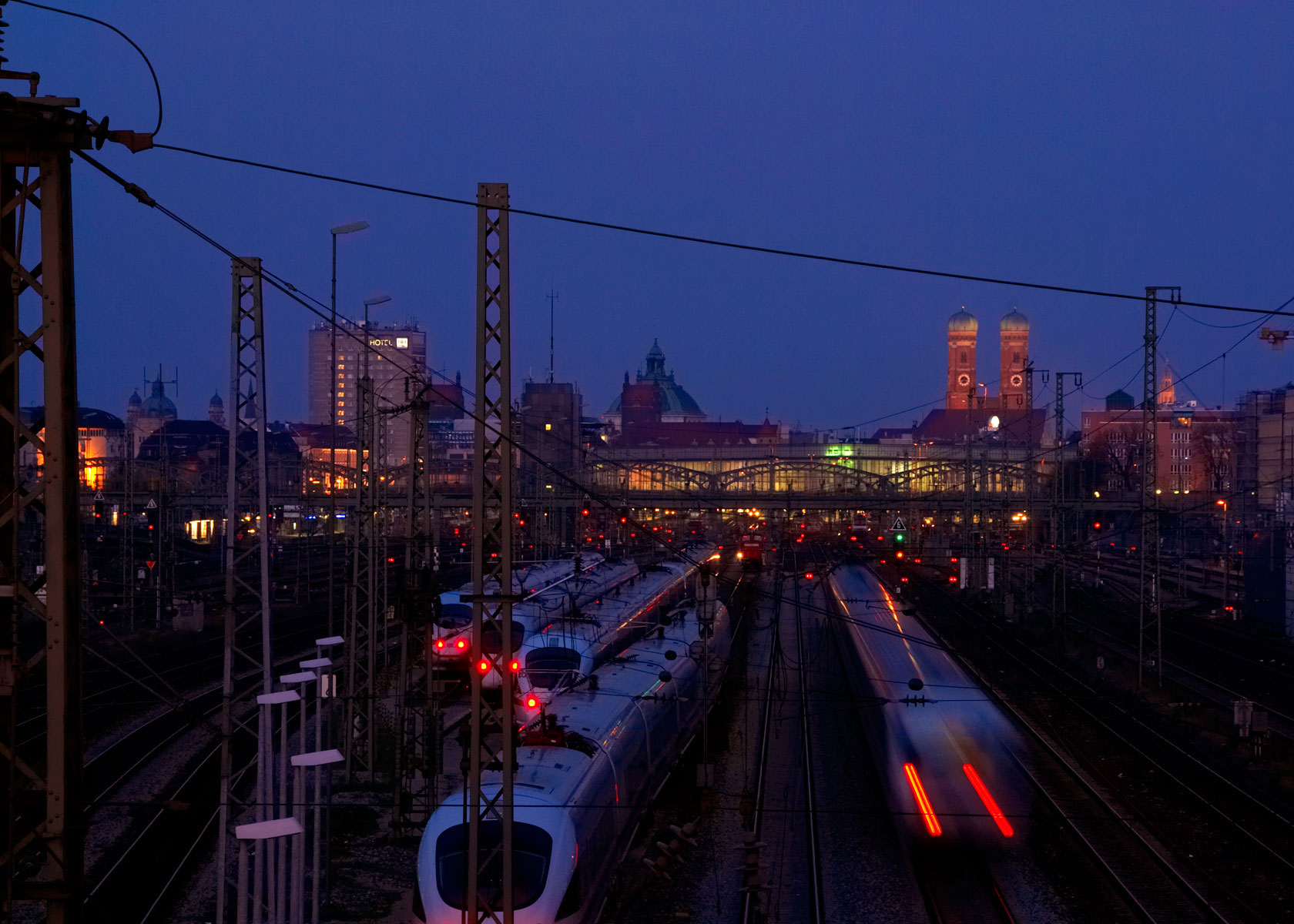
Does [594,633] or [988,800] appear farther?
[594,633]

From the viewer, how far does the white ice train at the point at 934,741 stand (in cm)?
1483

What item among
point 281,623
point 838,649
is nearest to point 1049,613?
point 838,649

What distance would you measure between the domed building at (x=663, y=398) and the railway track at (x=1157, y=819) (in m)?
142

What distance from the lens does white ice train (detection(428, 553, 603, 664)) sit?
23.8m

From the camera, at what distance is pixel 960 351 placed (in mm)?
147375

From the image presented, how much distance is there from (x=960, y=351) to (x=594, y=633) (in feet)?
433

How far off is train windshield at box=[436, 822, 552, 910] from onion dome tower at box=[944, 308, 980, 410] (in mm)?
139858

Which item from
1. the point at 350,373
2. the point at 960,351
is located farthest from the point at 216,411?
the point at 960,351

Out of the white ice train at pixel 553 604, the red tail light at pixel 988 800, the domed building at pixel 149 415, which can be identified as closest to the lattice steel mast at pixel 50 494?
the red tail light at pixel 988 800

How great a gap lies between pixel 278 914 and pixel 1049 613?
31124 mm

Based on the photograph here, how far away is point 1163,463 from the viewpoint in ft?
278

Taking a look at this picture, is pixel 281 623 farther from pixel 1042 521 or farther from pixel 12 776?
pixel 1042 521

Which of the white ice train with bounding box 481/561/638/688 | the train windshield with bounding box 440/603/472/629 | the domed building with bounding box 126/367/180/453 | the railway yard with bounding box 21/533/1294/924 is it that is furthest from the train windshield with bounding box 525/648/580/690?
the domed building with bounding box 126/367/180/453

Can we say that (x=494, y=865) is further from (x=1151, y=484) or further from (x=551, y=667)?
(x=1151, y=484)
